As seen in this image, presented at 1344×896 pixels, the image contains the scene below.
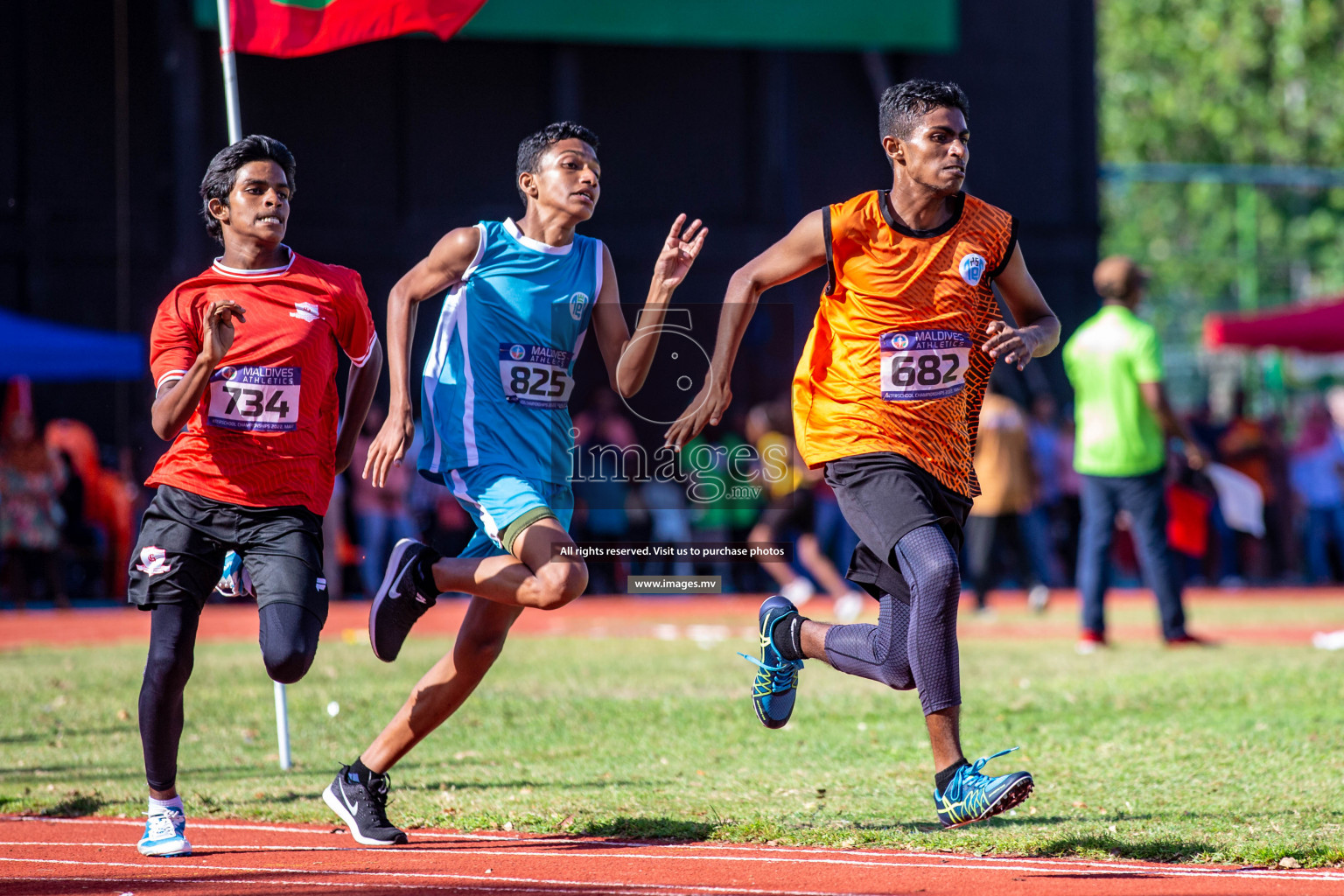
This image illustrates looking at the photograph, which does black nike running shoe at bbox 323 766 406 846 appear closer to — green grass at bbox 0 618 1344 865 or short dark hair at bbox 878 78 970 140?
green grass at bbox 0 618 1344 865

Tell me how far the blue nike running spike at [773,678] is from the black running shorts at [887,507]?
507 millimetres

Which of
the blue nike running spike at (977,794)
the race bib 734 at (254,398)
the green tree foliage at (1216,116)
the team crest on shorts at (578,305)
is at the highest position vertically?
the green tree foliage at (1216,116)

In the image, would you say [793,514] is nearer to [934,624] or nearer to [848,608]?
[848,608]

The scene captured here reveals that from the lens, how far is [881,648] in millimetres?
5527

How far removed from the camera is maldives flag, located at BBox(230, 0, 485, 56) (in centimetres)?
695

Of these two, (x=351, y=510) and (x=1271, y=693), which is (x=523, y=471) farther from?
(x=351, y=510)

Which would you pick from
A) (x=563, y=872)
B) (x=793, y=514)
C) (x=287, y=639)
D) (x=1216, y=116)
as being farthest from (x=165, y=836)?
(x=1216, y=116)

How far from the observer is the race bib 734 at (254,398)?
5.58 metres

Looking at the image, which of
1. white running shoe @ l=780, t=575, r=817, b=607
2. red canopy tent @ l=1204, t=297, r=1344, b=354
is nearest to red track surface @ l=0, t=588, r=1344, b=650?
white running shoe @ l=780, t=575, r=817, b=607

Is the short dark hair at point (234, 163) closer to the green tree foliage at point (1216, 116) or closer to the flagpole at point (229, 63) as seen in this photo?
the flagpole at point (229, 63)

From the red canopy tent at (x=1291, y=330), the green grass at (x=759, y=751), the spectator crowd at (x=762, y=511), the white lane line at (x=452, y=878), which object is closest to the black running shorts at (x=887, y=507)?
the green grass at (x=759, y=751)

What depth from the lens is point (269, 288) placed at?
569 cm

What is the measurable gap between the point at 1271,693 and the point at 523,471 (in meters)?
5.39

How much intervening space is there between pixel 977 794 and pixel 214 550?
2616 mm
